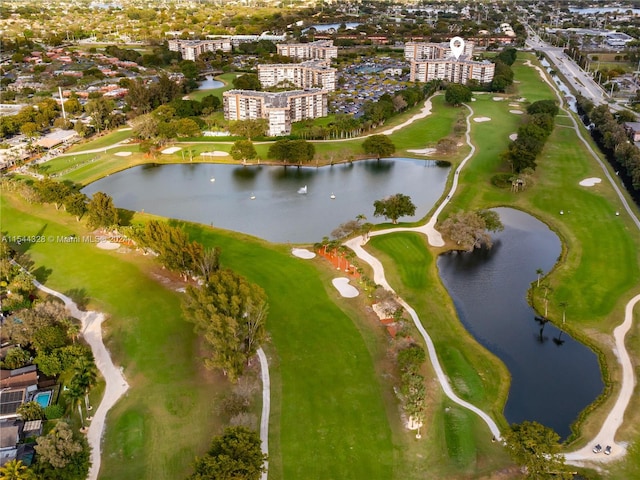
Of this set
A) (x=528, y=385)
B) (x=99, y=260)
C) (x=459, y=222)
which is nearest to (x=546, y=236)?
(x=459, y=222)

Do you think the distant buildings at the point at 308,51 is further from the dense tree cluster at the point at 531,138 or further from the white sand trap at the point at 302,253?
the white sand trap at the point at 302,253

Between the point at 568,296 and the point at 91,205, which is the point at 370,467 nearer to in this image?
the point at 568,296

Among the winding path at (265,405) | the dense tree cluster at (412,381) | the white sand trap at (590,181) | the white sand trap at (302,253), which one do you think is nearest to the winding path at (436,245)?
the dense tree cluster at (412,381)

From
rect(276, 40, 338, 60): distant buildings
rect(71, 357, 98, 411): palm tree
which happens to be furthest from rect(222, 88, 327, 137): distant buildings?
rect(71, 357, 98, 411): palm tree

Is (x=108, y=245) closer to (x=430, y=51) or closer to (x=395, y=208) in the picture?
(x=395, y=208)

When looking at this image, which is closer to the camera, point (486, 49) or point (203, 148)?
point (203, 148)

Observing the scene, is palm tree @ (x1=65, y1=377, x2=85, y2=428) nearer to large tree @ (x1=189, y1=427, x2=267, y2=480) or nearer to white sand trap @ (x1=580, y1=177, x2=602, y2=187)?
large tree @ (x1=189, y1=427, x2=267, y2=480)

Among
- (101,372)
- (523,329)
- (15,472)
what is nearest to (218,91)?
(101,372)
